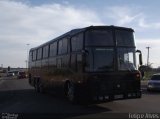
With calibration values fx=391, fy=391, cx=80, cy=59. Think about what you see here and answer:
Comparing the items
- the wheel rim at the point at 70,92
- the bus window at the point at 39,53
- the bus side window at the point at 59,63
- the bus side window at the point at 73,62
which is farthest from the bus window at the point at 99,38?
the bus window at the point at 39,53

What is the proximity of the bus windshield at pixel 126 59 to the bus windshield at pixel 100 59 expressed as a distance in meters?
0.40

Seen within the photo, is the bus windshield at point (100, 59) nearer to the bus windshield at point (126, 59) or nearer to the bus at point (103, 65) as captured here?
the bus at point (103, 65)

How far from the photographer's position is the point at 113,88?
16750 mm

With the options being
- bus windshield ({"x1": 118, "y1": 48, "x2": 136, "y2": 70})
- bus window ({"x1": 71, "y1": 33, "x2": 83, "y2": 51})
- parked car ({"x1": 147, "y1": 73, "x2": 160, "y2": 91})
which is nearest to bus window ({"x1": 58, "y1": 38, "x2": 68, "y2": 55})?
bus window ({"x1": 71, "y1": 33, "x2": 83, "y2": 51})

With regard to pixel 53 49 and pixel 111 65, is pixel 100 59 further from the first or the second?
pixel 53 49

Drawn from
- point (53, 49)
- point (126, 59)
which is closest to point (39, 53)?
point (53, 49)

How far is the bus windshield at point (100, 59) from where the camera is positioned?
1664 cm

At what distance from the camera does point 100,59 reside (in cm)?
1678

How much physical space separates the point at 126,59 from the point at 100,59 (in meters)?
1.26

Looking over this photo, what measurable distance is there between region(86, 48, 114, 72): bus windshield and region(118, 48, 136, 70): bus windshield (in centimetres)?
40

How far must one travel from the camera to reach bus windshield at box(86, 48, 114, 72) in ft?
54.6

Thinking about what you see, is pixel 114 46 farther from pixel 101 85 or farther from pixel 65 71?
pixel 65 71

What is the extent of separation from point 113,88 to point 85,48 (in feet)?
6.90

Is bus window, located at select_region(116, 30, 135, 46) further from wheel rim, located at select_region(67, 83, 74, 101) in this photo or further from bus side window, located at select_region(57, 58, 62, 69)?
bus side window, located at select_region(57, 58, 62, 69)
